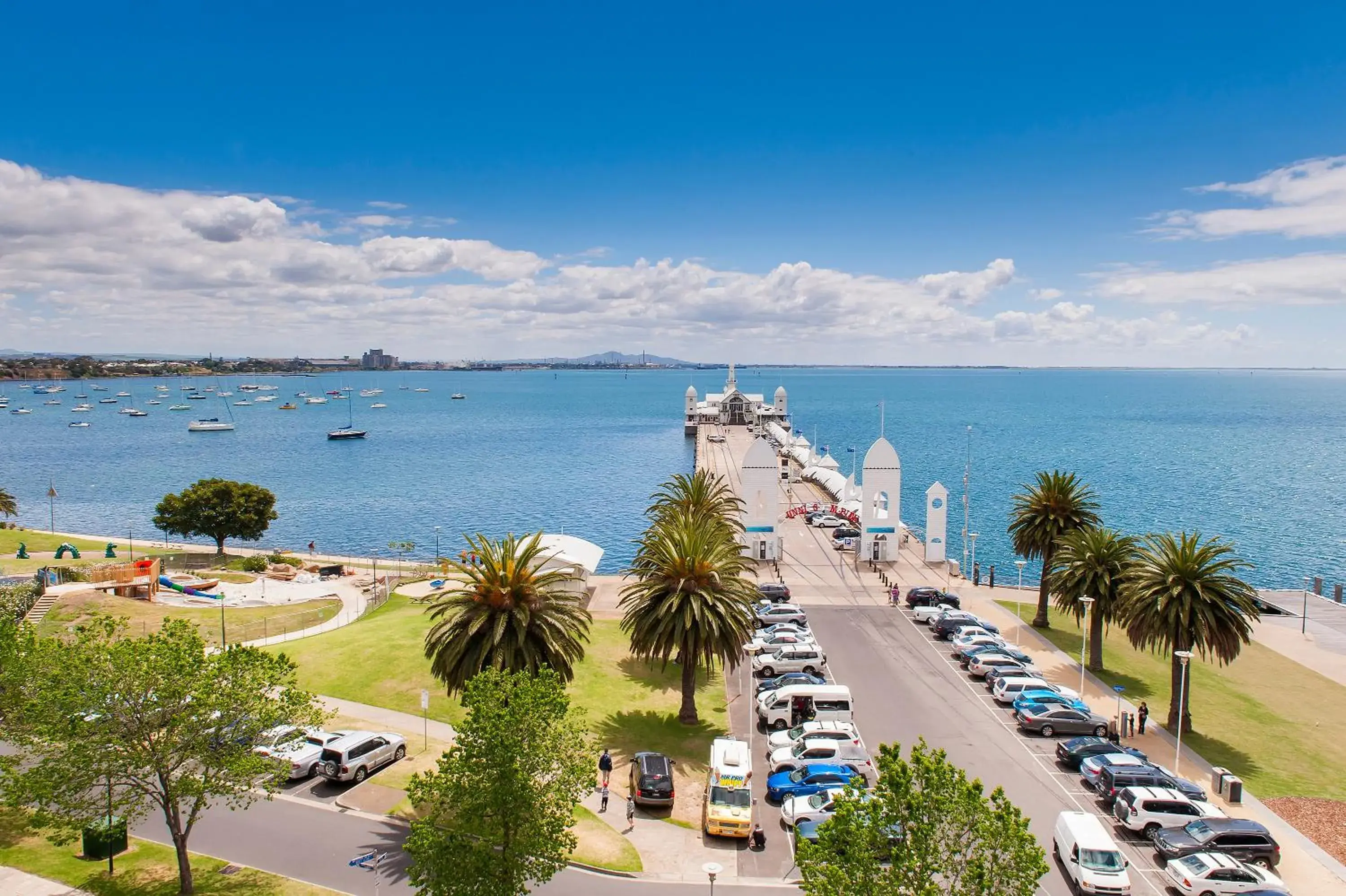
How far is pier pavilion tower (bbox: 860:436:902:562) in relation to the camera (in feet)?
200

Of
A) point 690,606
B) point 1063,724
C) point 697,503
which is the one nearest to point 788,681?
point 690,606

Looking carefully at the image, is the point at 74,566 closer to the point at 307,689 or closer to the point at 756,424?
the point at 307,689

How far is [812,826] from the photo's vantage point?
25234mm

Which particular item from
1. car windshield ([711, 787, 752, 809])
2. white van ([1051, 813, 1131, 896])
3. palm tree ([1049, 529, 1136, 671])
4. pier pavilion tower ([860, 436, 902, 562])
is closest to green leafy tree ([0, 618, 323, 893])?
car windshield ([711, 787, 752, 809])

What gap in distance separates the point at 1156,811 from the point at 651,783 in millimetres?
16375

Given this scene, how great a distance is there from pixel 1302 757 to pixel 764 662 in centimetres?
2232

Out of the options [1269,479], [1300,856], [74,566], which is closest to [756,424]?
[1269,479]

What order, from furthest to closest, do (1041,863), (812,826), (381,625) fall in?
(381,625), (812,826), (1041,863)

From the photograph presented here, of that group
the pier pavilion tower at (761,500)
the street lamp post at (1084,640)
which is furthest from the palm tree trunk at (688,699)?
the pier pavilion tower at (761,500)

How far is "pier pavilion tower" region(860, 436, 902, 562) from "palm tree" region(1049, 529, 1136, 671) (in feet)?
61.5

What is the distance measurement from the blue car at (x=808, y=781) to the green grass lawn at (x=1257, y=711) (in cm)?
1438

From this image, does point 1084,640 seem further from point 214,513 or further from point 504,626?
point 214,513

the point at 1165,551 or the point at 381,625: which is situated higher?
the point at 1165,551

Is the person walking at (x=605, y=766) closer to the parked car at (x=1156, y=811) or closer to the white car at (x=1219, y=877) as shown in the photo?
the parked car at (x=1156, y=811)
